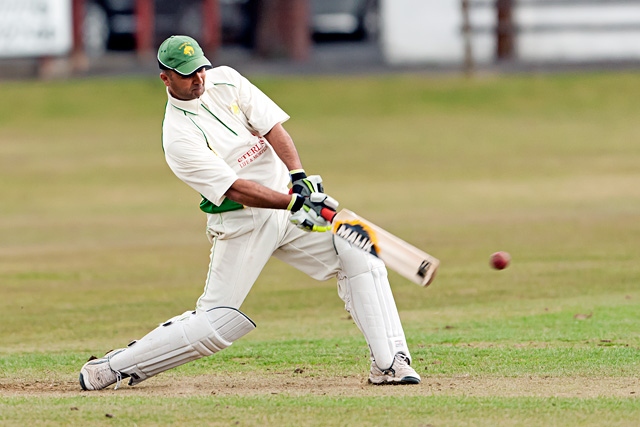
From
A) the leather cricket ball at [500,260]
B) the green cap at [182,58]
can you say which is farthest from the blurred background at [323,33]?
the green cap at [182,58]

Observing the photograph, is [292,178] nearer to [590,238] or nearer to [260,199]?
[260,199]

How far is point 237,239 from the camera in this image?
639 cm

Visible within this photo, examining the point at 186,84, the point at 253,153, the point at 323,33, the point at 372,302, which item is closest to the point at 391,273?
the point at 372,302

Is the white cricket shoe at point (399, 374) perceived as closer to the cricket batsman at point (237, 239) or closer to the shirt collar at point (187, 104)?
the cricket batsman at point (237, 239)

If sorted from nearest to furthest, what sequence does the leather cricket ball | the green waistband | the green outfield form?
the green outfield
the green waistband
the leather cricket ball

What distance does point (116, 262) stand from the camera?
12.5 m

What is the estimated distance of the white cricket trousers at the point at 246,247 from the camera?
20.9 feet

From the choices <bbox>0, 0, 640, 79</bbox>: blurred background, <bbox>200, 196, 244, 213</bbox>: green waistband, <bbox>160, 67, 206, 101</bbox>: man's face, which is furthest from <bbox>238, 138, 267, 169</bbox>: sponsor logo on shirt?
<bbox>0, 0, 640, 79</bbox>: blurred background

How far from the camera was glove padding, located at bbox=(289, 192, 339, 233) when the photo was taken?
610 centimetres

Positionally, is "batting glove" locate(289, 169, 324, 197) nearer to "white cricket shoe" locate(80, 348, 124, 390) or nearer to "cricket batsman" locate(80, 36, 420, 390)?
"cricket batsman" locate(80, 36, 420, 390)

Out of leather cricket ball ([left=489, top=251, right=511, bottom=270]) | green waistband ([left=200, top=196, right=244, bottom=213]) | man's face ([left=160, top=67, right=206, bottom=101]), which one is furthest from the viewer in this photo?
leather cricket ball ([left=489, top=251, right=511, bottom=270])

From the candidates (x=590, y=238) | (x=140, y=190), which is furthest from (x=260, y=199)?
(x=140, y=190)

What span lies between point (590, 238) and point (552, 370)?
6884mm

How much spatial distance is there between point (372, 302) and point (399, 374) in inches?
15.5
